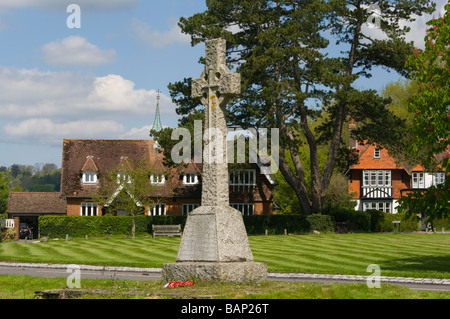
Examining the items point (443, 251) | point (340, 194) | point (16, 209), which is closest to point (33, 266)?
point (443, 251)

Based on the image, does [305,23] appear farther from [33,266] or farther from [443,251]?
[33,266]

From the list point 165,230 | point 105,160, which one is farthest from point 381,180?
point 165,230

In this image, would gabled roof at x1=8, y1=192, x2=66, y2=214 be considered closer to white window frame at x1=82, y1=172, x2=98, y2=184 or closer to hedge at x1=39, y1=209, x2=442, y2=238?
white window frame at x1=82, y1=172, x2=98, y2=184

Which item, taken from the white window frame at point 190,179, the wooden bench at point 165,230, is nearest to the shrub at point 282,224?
the wooden bench at point 165,230

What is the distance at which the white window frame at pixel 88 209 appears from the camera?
57.4 meters

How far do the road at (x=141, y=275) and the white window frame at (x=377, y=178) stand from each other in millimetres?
55947

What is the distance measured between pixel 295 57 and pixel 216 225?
33.8 meters

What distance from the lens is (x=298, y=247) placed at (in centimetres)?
3459

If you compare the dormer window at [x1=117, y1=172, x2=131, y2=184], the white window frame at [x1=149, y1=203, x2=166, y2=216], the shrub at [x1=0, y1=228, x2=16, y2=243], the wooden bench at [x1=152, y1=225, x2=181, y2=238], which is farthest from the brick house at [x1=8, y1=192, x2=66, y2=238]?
the wooden bench at [x1=152, y1=225, x2=181, y2=238]

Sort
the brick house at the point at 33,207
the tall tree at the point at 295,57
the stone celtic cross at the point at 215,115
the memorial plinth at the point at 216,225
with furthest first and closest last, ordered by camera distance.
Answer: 1. the brick house at the point at 33,207
2. the tall tree at the point at 295,57
3. the stone celtic cross at the point at 215,115
4. the memorial plinth at the point at 216,225

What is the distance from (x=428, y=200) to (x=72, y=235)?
34.9 m

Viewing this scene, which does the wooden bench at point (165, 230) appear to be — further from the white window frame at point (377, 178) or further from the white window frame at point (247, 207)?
the white window frame at point (377, 178)

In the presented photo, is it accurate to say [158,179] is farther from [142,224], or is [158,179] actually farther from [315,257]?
[315,257]

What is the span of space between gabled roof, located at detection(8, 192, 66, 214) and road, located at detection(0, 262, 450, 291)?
3786 centimetres
